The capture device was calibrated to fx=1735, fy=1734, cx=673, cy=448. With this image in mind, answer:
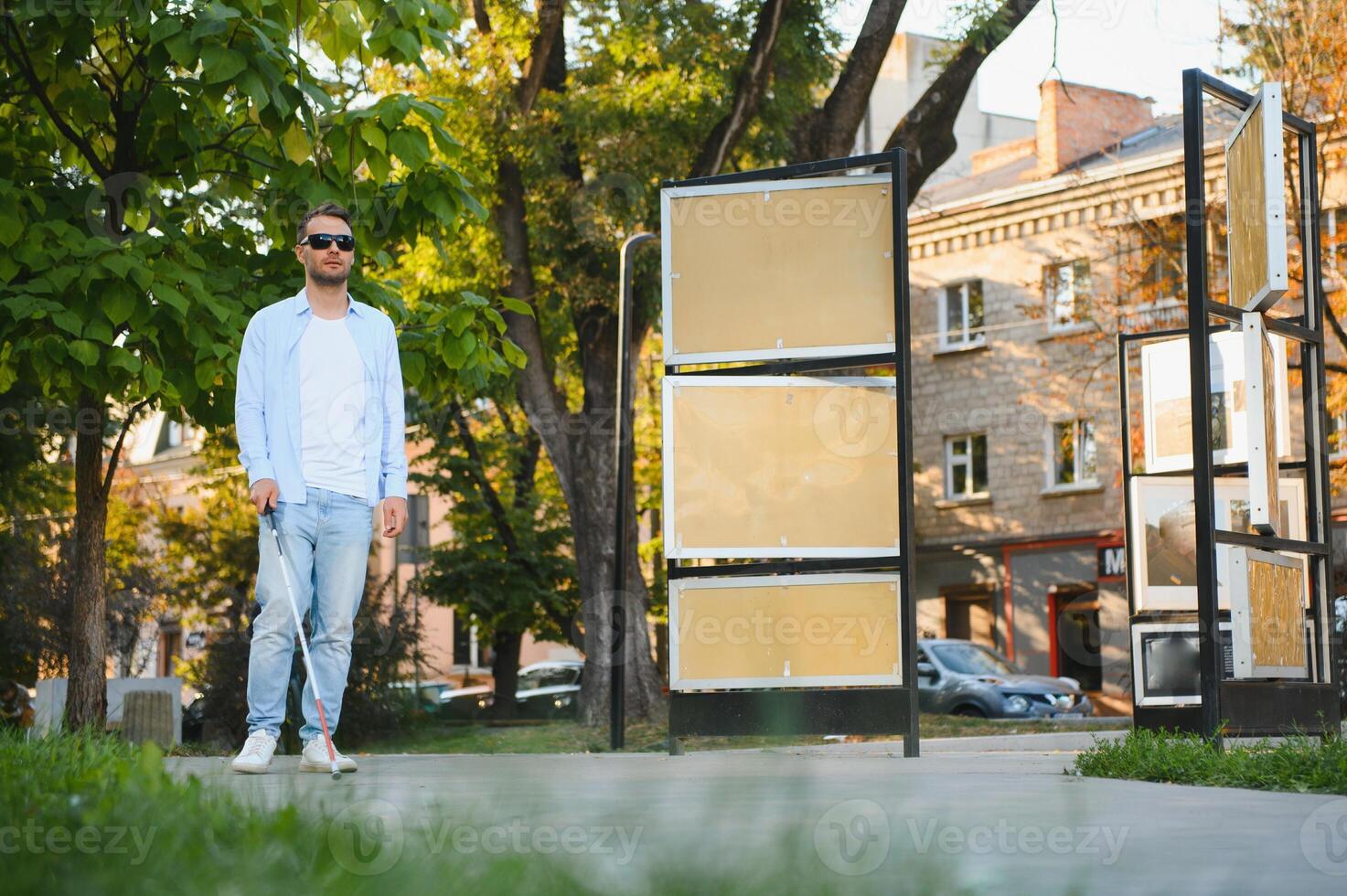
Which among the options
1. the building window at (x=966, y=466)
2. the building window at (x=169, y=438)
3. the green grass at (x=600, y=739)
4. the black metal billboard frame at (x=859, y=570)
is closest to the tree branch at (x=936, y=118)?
the green grass at (x=600, y=739)

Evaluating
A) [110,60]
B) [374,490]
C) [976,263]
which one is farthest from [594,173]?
[976,263]

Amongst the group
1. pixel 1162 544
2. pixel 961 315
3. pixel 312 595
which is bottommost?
pixel 312 595

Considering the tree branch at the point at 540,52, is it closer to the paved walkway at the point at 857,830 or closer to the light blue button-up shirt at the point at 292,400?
the light blue button-up shirt at the point at 292,400

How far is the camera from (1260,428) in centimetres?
880

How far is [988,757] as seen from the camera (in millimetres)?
9023

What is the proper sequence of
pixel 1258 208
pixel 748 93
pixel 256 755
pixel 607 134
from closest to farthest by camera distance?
1. pixel 256 755
2. pixel 1258 208
3. pixel 748 93
4. pixel 607 134

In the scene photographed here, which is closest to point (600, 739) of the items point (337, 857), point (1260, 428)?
point (1260, 428)

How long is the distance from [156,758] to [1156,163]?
36218 mm

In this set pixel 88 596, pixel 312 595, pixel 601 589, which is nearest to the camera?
pixel 312 595

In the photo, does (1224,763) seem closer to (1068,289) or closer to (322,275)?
(322,275)

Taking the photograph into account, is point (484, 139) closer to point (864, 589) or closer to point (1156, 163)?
point (864, 589)

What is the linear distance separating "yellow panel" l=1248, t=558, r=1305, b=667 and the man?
4.28 m

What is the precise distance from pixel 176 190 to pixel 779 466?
5687mm

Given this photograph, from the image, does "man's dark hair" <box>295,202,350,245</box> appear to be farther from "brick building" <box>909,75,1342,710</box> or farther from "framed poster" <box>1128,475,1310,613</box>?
"brick building" <box>909,75,1342,710</box>
